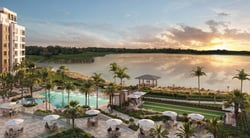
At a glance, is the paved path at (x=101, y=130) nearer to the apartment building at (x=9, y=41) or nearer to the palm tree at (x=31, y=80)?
the palm tree at (x=31, y=80)

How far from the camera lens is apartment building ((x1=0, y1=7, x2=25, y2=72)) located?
46.4 metres

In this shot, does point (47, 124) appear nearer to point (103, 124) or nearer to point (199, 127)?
point (103, 124)

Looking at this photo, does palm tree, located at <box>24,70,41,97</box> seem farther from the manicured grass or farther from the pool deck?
the manicured grass

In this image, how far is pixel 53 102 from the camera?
33.7 meters

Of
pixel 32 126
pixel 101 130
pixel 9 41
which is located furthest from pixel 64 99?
pixel 9 41

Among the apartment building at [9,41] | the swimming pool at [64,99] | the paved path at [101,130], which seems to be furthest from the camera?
the apartment building at [9,41]

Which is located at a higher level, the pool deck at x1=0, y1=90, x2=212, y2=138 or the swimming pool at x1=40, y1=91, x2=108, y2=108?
the swimming pool at x1=40, y1=91, x2=108, y2=108

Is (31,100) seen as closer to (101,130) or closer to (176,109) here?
(101,130)

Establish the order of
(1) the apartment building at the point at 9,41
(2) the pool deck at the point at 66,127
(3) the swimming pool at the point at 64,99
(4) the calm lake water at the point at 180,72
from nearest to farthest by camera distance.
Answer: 1. (2) the pool deck at the point at 66,127
2. (3) the swimming pool at the point at 64,99
3. (1) the apartment building at the point at 9,41
4. (4) the calm lake water at the point at 180,72

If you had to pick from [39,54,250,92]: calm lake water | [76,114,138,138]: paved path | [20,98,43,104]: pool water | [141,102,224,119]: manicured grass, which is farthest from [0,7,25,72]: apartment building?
[141,102,224,119]: manicured grass

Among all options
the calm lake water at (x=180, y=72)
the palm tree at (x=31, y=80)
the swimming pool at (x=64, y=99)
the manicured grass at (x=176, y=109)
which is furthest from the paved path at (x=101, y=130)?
the calm lake water at (x=180, y=72)

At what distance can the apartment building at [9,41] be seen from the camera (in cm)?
4638

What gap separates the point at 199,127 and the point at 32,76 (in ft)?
76.5

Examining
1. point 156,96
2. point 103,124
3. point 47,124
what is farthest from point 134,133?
point 156,96
